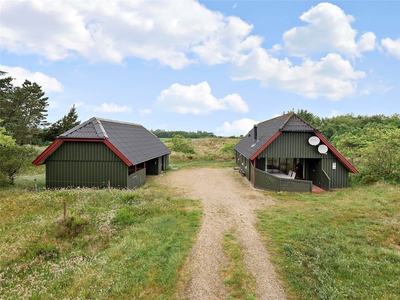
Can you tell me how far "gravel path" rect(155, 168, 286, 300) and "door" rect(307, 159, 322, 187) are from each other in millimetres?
4937

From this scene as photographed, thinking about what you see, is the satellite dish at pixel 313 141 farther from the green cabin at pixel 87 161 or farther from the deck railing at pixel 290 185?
the green cabin at pixel 87 161

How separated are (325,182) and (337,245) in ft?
30.9

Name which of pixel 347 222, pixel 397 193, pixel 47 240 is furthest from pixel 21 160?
pixel 397 193

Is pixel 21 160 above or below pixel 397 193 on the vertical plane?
above

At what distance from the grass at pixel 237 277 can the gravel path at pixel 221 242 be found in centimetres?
14

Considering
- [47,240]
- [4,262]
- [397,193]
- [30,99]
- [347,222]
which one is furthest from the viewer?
[30,99]

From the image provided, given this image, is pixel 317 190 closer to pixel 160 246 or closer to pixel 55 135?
pixel 160 246

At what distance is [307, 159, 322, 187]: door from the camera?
16.7 m

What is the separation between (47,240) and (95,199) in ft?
12.9

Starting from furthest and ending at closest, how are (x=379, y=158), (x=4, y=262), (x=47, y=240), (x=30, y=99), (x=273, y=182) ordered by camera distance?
(x=30, y=99), (x=379, y=158), (x=273, y=182), (x=47, y=240), (x=4, y=262)

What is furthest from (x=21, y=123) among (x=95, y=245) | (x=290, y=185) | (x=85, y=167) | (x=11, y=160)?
(x=290, y=185)

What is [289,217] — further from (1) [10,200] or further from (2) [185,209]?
(1) [10,200]

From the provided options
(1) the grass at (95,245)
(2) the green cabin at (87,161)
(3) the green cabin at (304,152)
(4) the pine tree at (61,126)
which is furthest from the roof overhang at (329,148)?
(4) the pine tree at (61,126)

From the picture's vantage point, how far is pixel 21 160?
15719 millimetres
